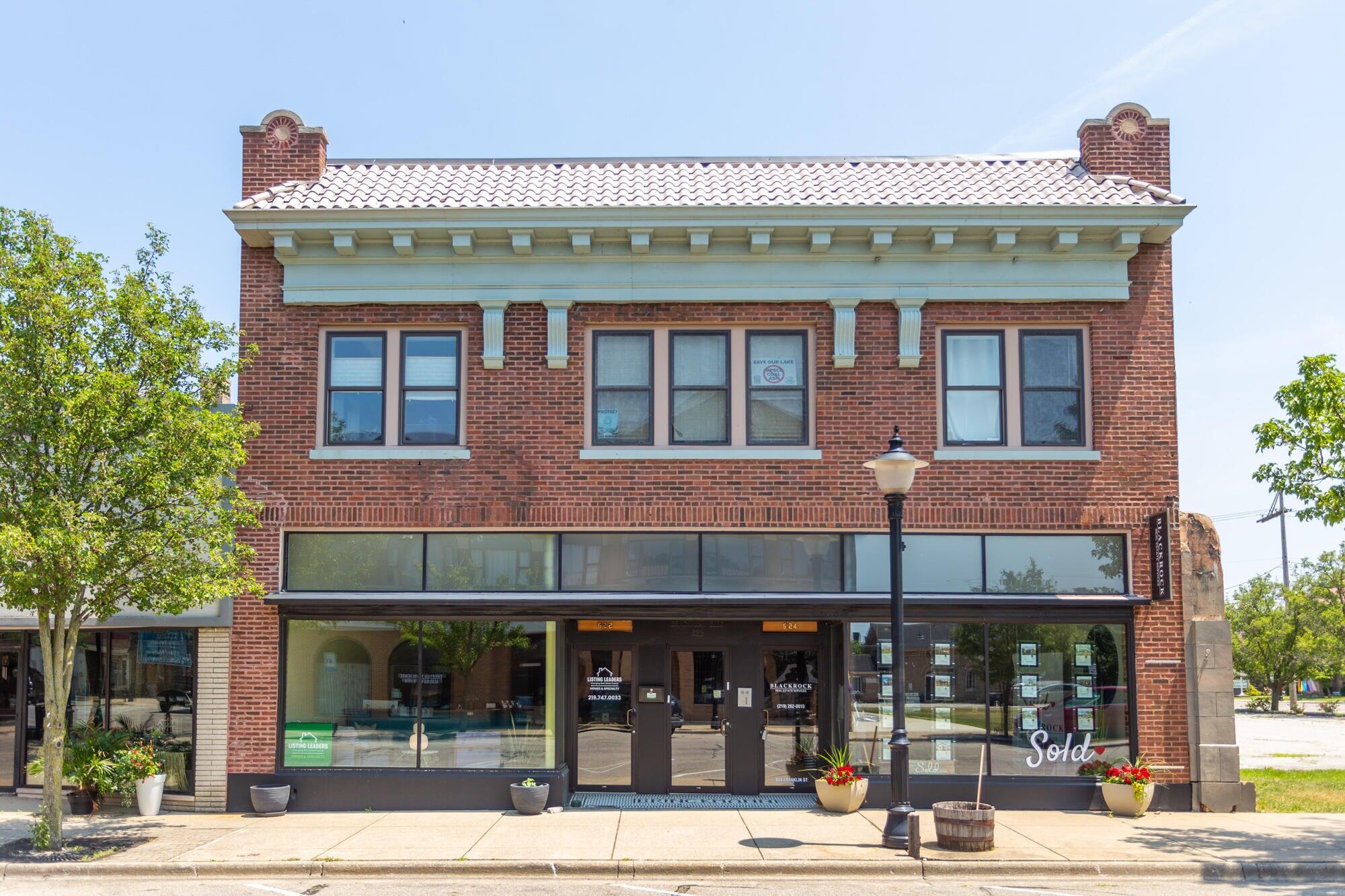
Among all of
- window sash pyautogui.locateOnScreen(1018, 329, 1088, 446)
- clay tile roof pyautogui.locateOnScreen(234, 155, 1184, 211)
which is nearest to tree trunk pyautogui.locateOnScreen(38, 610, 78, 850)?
clay tile roof pyautogui.locateOnScreen(234, 155, 1184, 211)

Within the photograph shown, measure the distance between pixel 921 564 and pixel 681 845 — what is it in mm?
4971

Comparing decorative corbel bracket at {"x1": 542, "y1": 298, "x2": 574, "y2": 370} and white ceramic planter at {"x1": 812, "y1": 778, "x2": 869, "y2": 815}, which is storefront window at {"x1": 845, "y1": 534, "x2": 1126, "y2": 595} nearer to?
white ceramic planter at {"x1": 812, "y1": 778, "x2": 869, "y2": 815}

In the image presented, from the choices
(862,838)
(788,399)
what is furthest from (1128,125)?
(862,838)

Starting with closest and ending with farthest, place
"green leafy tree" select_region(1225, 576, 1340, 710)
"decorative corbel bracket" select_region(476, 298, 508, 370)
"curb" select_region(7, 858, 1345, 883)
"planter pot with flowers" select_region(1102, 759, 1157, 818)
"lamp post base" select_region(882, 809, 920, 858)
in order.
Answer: "curb" select_region(7, 858, 1345, 883) → "lamp post base" select_region(882, 809, 920, 858) → "planter pot with flowers" select_region(1102, 759, 1157, 818) → "decorative corbel bracket" select_region(476, 298, 508, 370) → "green leafy tree" select_region(1225, 576, 1340, 710)

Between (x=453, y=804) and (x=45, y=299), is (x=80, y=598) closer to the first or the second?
(x=45, y=299)

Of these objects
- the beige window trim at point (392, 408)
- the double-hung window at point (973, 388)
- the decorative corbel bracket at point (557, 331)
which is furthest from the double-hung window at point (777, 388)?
the beige window trim at point (392, 408)

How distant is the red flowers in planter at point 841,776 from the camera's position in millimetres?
14453

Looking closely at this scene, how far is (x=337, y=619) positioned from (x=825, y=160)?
963 cm

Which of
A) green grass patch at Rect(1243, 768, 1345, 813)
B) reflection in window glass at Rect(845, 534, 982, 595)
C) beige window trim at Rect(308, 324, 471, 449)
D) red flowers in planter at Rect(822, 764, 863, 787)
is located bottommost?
green grass patch at Rect(1243, 768, 1345, 813)

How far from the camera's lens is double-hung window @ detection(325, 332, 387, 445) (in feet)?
51.1

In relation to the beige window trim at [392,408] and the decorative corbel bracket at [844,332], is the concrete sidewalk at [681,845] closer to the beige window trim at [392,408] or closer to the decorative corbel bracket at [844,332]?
the beige window trim at [392,408]

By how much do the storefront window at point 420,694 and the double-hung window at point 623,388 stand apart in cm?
273

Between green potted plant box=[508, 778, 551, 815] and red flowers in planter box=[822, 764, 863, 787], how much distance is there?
3483mm

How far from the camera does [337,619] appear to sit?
49.9ft
